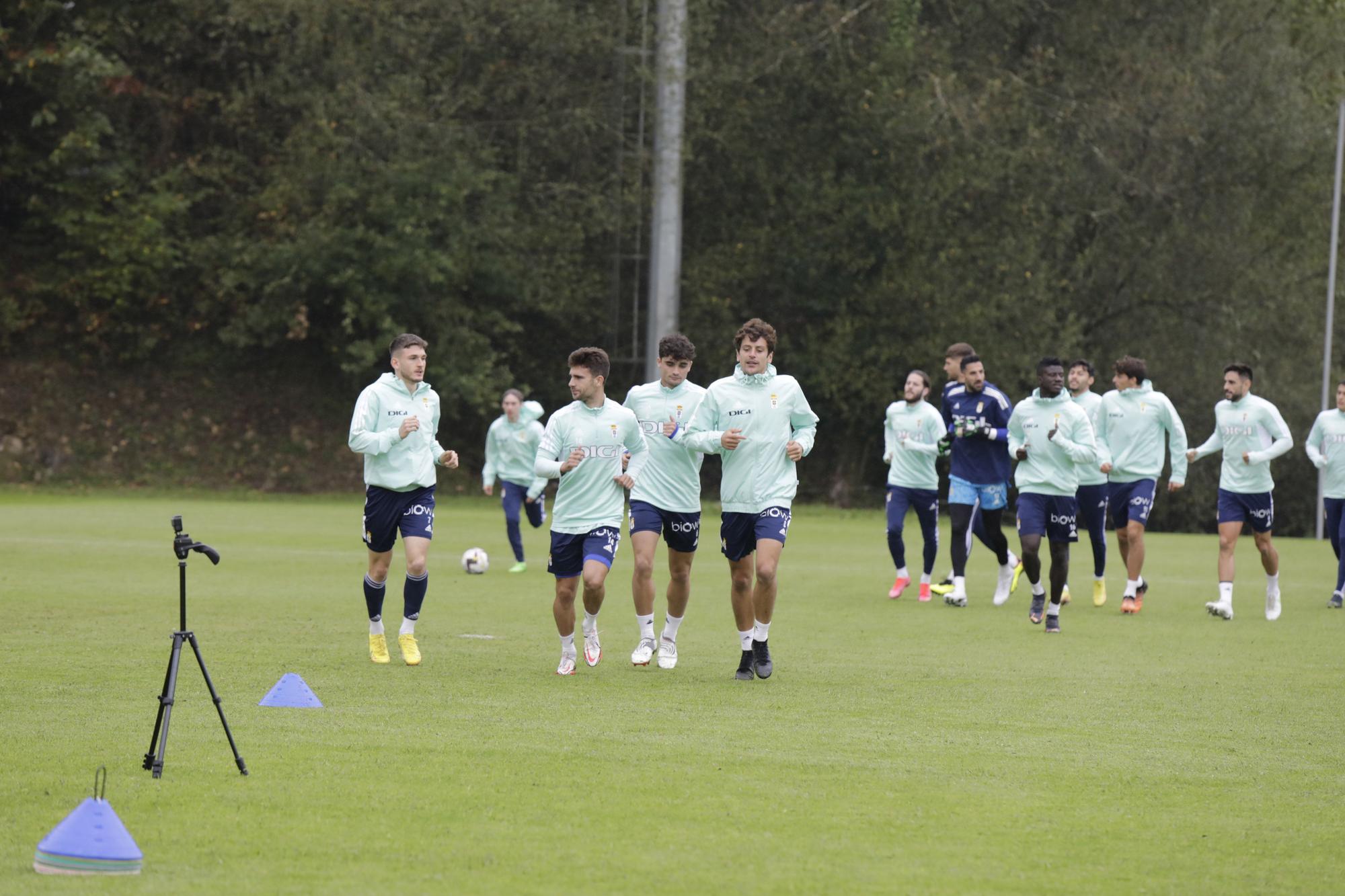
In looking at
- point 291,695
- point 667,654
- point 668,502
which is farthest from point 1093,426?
point 291,695

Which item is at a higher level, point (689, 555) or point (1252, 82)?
point (1252, 82)

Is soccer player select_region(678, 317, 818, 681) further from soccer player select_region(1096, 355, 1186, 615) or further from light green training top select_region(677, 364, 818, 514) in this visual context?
soccer player select_region(1096, 355, 1186, 615)

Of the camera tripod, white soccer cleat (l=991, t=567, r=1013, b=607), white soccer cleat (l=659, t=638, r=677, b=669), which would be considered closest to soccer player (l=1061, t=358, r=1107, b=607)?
white soccer cleat (l=991, t=567, r=1013, b=607)

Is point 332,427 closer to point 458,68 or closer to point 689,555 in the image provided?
point 458,68

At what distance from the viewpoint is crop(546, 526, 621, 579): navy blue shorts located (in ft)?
35.5

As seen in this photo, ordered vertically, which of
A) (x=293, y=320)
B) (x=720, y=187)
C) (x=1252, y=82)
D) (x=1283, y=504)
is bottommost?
(x=1283, y=504)

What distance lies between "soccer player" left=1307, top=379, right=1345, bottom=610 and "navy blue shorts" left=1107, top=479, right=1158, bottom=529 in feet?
5.89

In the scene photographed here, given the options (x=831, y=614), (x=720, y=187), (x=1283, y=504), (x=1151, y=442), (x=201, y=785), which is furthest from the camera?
(x=1283, y=504)

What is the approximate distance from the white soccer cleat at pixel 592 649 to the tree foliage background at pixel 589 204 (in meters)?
25.5

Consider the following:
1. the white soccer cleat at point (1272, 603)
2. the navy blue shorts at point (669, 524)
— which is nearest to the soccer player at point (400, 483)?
the navy blue shorts at point (669, 524)

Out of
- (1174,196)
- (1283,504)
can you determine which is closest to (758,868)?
(1174,196)

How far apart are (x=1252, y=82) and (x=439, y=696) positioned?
34008 mm

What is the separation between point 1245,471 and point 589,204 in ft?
76.2

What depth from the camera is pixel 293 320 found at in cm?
3712
